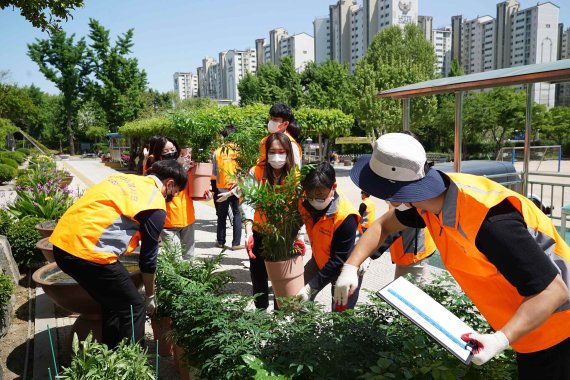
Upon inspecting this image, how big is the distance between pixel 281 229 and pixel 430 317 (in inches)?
63.6

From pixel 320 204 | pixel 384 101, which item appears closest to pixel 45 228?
pixel 320 204

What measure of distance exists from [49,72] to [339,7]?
5054 cm

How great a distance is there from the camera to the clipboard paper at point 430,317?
4.56ft

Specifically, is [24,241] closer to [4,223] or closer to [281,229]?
[4,223]

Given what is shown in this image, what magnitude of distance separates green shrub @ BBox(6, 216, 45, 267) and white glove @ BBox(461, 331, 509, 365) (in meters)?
5.73

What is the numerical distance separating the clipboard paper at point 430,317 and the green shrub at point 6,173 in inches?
792

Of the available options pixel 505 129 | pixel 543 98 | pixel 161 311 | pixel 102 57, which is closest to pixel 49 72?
pixel 102 57

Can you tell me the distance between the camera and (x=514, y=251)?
4.49 feet

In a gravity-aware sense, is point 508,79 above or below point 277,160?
above

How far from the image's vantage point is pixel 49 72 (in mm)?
45406

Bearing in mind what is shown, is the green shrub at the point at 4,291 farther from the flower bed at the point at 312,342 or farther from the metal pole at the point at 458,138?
the metal pole at the point at 458,138

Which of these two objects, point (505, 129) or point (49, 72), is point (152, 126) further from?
point (49, 72)

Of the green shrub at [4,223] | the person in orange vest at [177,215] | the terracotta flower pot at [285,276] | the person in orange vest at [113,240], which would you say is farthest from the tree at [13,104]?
the terracotta flower pot at [285,276]

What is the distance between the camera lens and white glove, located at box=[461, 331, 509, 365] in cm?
139
